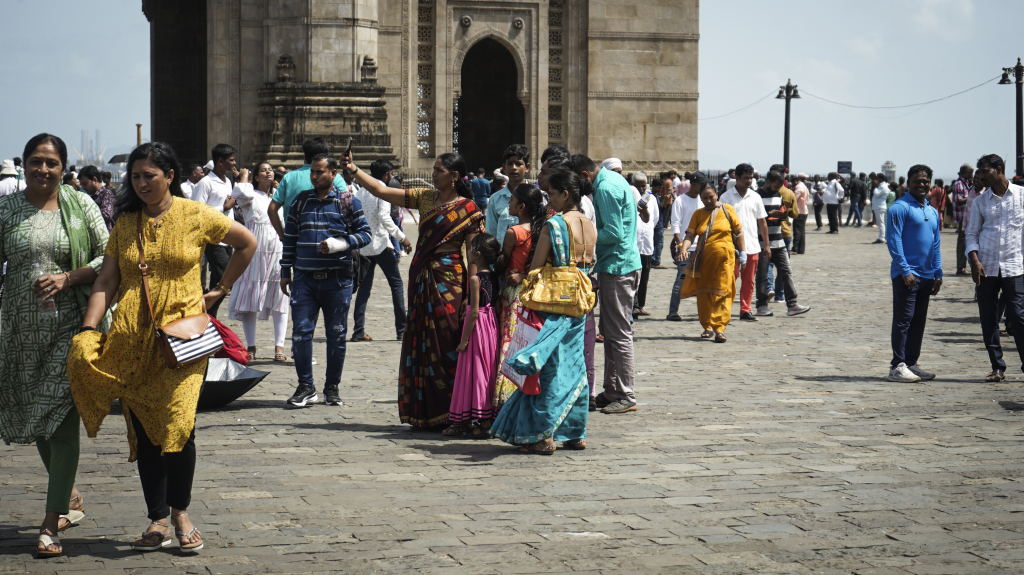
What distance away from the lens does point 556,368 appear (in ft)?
23.1

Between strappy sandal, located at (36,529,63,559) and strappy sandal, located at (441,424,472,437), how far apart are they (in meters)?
2.96

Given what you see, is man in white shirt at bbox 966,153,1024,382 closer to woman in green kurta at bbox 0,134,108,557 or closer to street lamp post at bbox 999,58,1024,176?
woman in green kurta at bbox 0,134,108,557

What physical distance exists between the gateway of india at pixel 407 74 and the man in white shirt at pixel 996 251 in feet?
57.2

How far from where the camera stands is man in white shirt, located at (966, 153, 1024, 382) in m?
9.71

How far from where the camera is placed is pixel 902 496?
6.05 metres

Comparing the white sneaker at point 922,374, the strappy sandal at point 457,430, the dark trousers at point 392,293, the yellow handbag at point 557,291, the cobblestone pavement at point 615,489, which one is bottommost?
the cobblestone pavement at point 615,489

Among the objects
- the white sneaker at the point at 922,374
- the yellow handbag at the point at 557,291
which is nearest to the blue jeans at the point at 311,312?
the yellow handbag at the point at 557,291

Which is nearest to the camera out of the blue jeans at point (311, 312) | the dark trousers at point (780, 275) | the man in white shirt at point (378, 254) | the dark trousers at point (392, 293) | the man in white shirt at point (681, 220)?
the blue jeans at point (311, 312)

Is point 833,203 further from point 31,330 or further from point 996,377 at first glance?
point 31,330

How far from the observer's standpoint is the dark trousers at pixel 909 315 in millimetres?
9828

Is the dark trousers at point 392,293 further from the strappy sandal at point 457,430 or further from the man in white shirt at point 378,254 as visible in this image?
the strappy sandal at point 457,430

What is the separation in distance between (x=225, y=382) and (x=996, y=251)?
20.3 feet

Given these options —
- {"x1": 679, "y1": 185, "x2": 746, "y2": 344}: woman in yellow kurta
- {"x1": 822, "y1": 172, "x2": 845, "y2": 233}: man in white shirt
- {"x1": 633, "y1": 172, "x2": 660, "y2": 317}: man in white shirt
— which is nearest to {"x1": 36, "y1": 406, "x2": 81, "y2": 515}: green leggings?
{"x1": 679, "y1": 185, "x2": 746, "y2": 344}: woman in yellow kurta

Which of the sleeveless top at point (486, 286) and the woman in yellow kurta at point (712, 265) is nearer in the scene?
the sleeveless top at point (486, 286)
